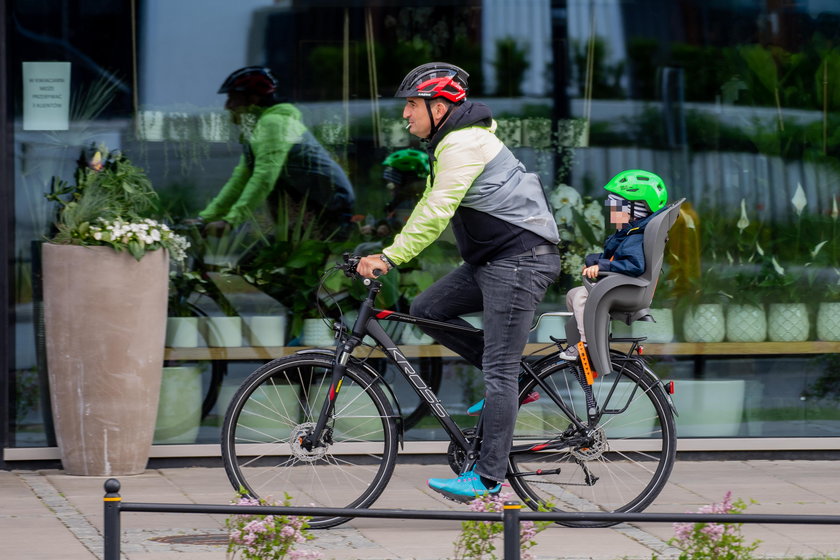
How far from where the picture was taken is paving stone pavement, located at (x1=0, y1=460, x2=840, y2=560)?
567 centimetres

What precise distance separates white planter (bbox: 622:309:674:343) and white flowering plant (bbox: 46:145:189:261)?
263 centimetres

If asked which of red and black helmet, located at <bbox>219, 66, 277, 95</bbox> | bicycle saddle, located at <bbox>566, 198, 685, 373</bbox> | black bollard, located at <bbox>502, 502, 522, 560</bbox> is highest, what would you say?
red and black helmet, located at <bbox>219, 66, 277, 95</bbox>

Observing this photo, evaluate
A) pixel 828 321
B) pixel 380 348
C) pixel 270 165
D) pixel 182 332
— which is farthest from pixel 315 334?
pixel 828 321

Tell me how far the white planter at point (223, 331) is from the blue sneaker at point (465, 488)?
228cm

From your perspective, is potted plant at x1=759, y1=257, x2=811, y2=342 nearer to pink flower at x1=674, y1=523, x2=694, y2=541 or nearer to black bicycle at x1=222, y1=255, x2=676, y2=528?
black bicycle at x1=222, y1=255, x2=676, y2=528

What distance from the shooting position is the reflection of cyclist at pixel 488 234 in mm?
5836

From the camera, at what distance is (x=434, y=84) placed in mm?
5871

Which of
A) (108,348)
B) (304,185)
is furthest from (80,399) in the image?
(304,185)

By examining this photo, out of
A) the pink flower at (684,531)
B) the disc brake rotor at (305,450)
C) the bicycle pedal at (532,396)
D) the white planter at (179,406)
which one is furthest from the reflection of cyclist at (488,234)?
the white planter at (179,406)

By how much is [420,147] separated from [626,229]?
6.47 ft

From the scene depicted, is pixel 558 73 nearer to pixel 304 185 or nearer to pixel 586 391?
pixel 304 185

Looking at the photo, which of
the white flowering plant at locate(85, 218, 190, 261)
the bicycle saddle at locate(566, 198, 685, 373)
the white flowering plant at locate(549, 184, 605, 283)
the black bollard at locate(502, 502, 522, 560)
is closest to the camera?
the black bollard at locate(502, 502, 522, 560)

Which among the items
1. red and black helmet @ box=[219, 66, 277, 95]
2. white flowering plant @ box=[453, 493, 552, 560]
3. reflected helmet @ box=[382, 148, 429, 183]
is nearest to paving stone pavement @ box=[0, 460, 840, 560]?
white flowering plant @ box=[453, 493, 552, 560]

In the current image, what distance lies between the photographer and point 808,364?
8.28 m
